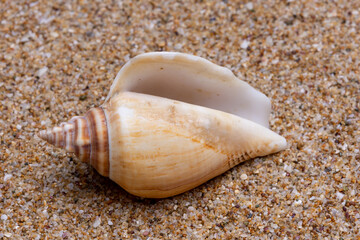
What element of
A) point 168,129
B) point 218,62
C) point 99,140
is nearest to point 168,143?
point 168,129

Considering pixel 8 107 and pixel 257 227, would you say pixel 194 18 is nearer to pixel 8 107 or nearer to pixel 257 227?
pixel 8 107

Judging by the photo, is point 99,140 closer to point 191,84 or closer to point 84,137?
point 84,137

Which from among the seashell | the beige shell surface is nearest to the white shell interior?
the seashell

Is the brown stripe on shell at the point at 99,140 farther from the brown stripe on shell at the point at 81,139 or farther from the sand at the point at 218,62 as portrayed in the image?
the sand at the point at 218,62

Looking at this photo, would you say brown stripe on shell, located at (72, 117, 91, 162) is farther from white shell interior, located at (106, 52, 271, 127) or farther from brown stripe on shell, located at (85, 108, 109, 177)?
white shell interior, located at (106, 52, 271, 127)

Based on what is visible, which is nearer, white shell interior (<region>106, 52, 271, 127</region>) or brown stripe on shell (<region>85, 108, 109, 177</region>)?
brown stripe on shell (<region>85, 108, 109, 177</region>)

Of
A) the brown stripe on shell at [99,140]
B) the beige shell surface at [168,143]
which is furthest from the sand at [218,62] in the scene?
the brown stripe on shell at [99,140]

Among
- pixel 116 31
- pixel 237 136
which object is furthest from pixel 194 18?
pixel 237 136

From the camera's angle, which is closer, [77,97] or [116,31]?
[77,97]
